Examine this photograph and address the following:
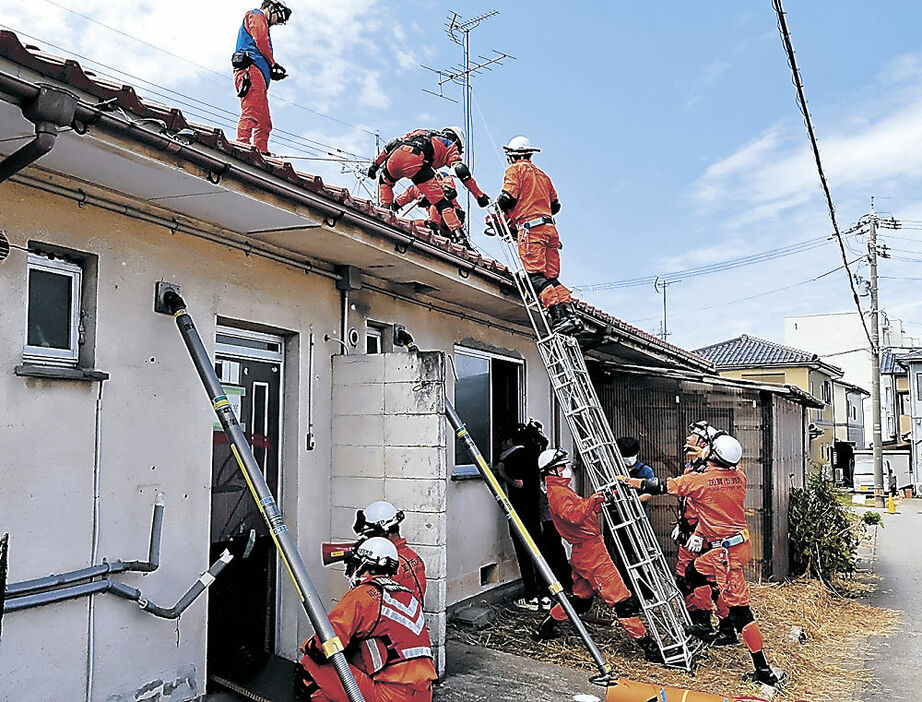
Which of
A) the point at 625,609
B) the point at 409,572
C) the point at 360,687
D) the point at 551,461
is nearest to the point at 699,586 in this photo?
the point at 625,609

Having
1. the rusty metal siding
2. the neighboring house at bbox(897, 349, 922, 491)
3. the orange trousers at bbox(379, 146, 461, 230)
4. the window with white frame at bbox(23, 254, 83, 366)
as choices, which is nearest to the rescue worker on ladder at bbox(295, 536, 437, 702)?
the window with white frame at bbox(23, 254, 83, 366)

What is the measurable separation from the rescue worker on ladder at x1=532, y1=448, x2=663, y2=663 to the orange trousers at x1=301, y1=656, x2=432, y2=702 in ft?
10.4

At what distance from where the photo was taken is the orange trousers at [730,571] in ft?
23.7

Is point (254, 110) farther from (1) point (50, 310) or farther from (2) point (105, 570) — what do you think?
(2) point (105, 570)

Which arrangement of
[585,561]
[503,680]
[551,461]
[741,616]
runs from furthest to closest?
[551,461] → [585,561] → [741,616] → [503,680]

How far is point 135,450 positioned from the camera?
476cm

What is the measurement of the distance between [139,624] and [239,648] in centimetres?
131

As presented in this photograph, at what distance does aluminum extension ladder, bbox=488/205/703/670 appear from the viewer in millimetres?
7262

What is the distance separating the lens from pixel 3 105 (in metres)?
3.28

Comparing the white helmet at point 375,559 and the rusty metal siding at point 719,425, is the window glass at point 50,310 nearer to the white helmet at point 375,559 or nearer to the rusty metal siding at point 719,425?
the white helmet at point 375,559

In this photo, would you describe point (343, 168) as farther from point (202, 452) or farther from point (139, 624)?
point (139, 624)

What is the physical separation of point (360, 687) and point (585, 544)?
3595 mm

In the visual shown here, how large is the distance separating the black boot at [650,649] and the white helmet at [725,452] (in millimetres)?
1650

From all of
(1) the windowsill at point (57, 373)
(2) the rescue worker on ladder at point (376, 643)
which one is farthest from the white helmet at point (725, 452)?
(1) the windowsill at point (57, 373)
